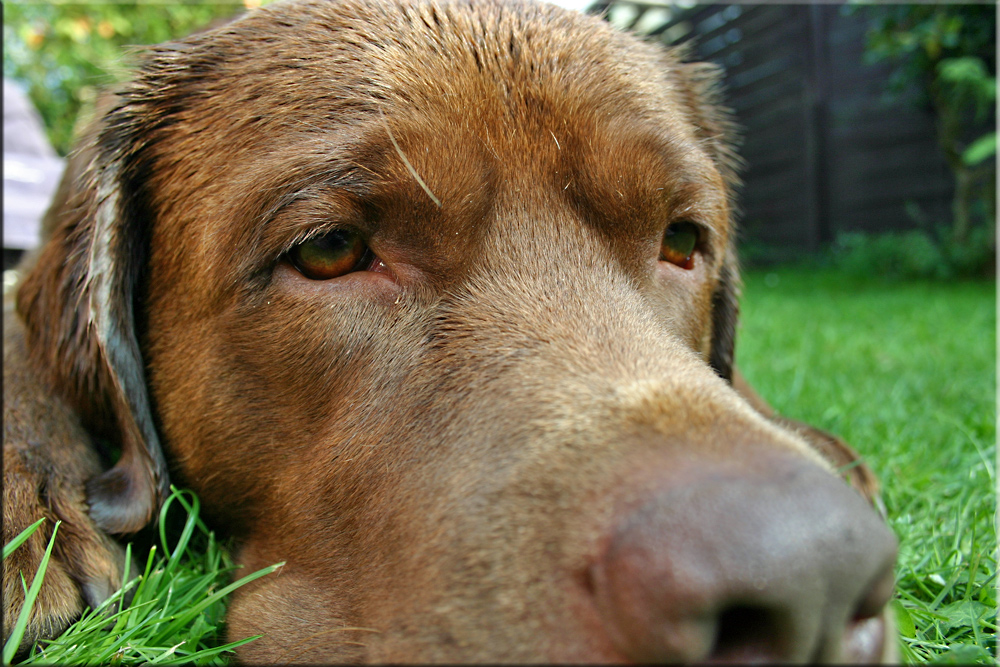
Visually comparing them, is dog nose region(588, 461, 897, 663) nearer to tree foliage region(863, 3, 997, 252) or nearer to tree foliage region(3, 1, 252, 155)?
tree foliage region(3, 1, 252, 155)

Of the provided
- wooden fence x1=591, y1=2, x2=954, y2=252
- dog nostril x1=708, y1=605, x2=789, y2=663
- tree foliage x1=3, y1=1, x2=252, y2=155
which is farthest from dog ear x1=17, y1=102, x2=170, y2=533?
wooden fence x1=591, y1=2, x2=954, y2=252

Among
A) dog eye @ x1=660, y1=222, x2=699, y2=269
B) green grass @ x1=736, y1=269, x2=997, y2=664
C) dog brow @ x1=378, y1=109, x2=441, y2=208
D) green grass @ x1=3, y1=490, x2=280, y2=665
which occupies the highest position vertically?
dog brow @ x1=378, y1=109, x2=441, y2=208

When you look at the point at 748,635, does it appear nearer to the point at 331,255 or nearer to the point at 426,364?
the point at 426,364

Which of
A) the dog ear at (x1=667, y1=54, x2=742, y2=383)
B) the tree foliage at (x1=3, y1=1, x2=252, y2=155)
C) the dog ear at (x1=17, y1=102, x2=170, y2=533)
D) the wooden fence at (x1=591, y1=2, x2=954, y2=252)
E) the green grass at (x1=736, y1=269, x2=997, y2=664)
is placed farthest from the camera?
the wooden fence at (x1=591, y1=2, x2=954, y2=252)

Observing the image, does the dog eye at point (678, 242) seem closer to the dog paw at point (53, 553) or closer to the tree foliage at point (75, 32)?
the dog paw at point (53, 553)

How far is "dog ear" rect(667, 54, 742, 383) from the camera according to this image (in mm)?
3012

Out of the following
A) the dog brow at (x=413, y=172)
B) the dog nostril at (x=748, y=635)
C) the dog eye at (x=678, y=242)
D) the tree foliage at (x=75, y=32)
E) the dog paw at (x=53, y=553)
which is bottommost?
the dog paw at (x=53, y=553)

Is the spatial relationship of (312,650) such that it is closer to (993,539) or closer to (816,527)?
(816,527)

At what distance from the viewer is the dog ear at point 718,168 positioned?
301 centimetres

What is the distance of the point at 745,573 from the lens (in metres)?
1.05

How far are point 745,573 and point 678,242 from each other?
1546 mm

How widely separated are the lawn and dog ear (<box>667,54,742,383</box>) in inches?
32.0

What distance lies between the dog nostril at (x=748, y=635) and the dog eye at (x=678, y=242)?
1.45 metres

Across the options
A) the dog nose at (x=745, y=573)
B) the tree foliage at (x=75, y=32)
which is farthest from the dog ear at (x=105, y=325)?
the tree foliage at (x=75, y=32)
